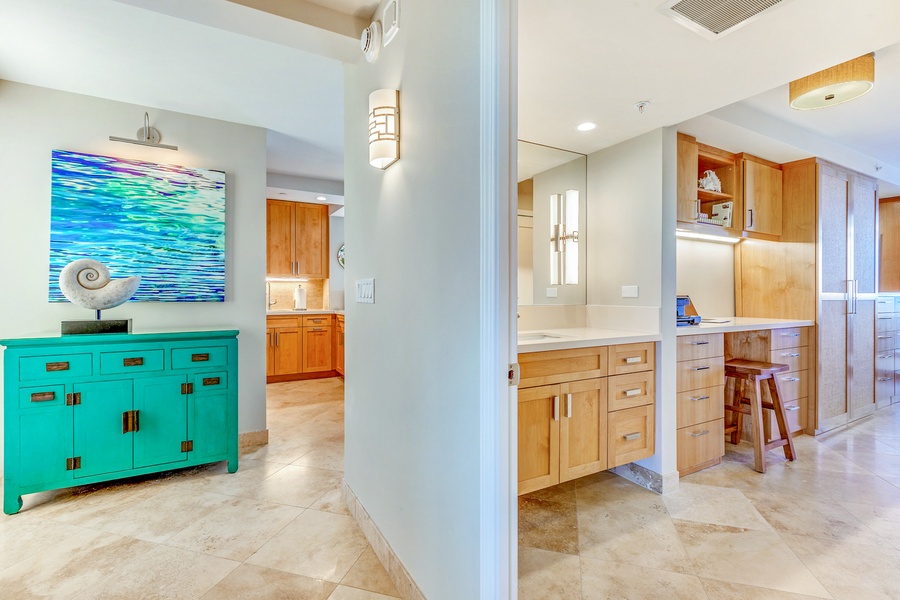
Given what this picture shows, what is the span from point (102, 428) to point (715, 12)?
362cm

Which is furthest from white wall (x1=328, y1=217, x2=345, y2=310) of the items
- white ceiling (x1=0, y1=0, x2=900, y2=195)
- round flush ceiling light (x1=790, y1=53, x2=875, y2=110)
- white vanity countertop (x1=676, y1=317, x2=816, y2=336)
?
round flush ceiling light (x1=790, y1=53, x2=875, y2=110)

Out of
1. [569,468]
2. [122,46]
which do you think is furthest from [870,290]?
[122,46]

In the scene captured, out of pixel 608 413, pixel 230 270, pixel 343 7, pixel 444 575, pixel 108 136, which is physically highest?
pixel 343 7

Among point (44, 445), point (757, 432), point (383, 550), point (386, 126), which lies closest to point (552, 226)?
point (386, 126)

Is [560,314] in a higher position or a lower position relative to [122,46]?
lower

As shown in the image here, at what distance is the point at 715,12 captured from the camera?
1.49m

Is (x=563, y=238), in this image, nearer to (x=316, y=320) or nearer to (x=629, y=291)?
(x=629, y=291)

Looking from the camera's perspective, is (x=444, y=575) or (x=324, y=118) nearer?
(x=444, y=575)

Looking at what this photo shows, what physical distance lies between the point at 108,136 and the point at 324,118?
4.67 ft

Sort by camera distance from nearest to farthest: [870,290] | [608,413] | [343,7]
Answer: [343,7], [608,413], [870,290]

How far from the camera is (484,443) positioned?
117cm

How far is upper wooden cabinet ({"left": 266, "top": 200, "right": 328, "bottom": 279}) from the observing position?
5430 millimetres

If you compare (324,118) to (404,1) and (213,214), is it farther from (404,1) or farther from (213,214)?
(404,1)

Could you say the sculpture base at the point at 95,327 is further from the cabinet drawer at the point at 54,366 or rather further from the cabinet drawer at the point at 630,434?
the cabinet drawer at the point at 630,434
